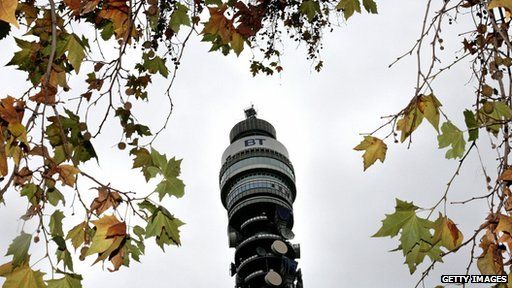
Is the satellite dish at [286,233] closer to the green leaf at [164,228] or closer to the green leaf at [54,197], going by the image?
the green leaf at [54,197]

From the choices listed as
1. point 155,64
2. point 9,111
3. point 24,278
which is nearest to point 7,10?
point 9,111

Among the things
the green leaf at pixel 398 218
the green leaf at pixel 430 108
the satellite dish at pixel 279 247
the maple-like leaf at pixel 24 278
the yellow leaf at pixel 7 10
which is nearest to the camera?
the yellow leaf at pixel 7 10

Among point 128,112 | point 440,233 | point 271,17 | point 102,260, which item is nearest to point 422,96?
point 440,233

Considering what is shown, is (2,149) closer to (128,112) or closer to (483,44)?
(128,112)

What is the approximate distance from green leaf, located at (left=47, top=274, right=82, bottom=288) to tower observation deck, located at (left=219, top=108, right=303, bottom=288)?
248 feet

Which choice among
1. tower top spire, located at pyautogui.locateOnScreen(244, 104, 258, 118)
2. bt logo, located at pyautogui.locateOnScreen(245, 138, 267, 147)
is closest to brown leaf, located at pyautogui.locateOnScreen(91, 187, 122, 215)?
bt logo, located at pyautogui.locateOnScreen(245, 138, 267, 147)

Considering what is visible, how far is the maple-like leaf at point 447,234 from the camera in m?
3.19

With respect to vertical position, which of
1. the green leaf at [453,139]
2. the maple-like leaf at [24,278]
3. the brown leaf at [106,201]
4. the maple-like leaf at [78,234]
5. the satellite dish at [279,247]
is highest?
the satellite dish at [279,247]

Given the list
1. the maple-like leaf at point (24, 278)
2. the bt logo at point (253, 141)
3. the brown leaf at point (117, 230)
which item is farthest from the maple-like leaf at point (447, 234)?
the bt logo at point (253, 141)

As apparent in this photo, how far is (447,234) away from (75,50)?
2.84 meters

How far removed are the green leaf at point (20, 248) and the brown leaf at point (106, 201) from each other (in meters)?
0.66

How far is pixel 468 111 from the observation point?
320 cm

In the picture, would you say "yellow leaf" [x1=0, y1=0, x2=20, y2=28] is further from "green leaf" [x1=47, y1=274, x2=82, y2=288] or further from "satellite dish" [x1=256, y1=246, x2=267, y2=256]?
"satellite dish" [x1=256, y1=246, x2=267, y2=256]

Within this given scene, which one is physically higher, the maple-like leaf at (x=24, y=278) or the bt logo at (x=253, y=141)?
the bt logo at (x=253, y=141)
